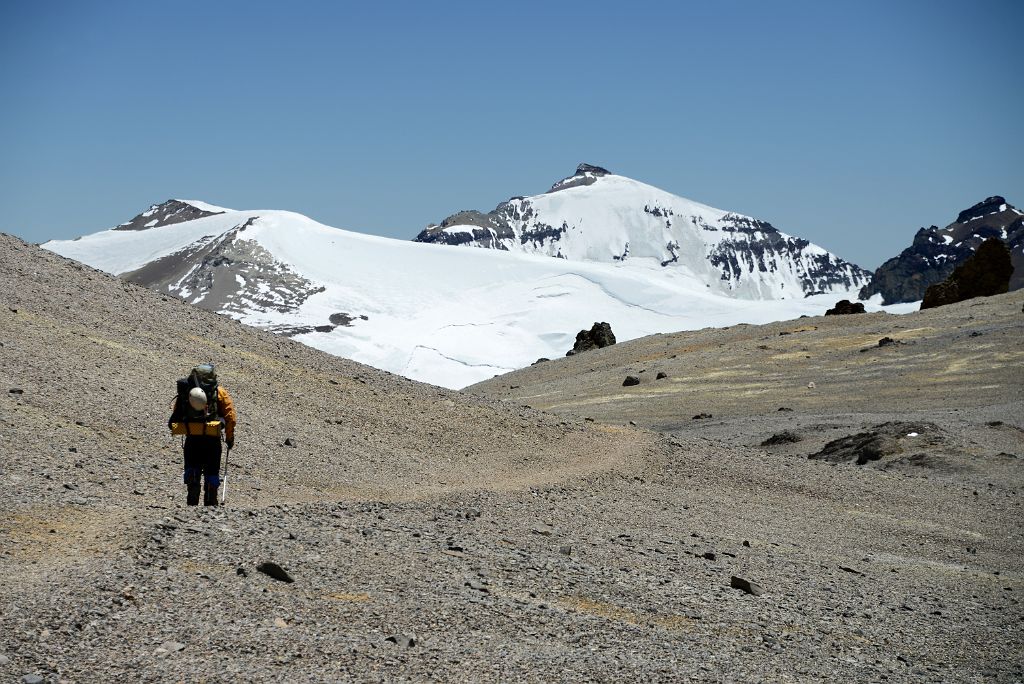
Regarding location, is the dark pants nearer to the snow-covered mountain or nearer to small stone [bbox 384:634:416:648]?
small stone [bbox 384:634:416:648]

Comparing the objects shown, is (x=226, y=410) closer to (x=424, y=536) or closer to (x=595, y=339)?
(x=424, y=536)

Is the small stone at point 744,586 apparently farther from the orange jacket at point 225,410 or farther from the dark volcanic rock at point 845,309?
the dark volcanic rock at point 845,309

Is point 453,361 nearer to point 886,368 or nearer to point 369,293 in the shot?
point 369,293

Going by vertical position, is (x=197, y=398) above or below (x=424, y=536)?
above

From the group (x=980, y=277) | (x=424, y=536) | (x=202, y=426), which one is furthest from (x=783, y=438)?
(x=980, y=277)

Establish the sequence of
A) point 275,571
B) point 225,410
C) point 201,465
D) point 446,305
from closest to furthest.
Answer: point 275,571 < point 201,465 < point 225,410 < point 446,305

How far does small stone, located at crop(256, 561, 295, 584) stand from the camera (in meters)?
10.9

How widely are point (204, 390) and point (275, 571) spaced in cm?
A: 412

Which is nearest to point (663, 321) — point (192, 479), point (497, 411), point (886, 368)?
point (886, 368)

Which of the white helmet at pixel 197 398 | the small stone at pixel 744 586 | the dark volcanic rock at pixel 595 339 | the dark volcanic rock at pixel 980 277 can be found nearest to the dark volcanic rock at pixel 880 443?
the small stone at pixel 744 586

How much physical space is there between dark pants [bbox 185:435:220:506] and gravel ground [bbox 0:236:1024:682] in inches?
24.1

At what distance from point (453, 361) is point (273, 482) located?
118 meters

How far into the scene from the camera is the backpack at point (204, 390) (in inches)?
562

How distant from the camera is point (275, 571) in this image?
35.8 ft
